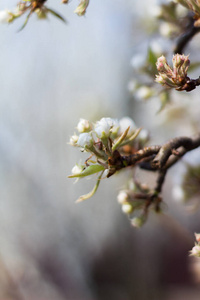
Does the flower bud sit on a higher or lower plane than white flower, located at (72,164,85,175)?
higher

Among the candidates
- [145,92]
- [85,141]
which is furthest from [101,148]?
[145,92]

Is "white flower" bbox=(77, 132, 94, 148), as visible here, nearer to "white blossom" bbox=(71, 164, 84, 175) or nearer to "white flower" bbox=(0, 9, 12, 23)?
"white blossom" bbox=(71, 164, 84, 175)

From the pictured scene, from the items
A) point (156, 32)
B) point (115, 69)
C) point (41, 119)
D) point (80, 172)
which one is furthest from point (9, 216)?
point (80, 172)

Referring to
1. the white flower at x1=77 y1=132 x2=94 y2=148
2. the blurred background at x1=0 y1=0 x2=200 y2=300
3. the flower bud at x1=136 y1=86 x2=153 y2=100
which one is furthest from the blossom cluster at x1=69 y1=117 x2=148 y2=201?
the blurred background at x1=0 y1=0 x2=200 y2=300

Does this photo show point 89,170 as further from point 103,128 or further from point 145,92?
point 145,92

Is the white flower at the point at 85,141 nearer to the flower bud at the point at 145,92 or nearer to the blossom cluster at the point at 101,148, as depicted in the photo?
the blossom cluster at the point at 101,148

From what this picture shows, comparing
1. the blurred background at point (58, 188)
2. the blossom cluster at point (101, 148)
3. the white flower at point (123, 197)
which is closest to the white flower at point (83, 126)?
the blossom cluster at point (101, 148)

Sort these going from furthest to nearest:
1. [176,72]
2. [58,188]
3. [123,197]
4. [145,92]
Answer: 1. [58,188]
2. [145,92]
3. [123,197]
4. [176,72]

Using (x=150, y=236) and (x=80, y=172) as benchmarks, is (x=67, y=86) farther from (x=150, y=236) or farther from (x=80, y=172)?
(x=80, y=172)

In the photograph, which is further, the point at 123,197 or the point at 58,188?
the point at 58,188
